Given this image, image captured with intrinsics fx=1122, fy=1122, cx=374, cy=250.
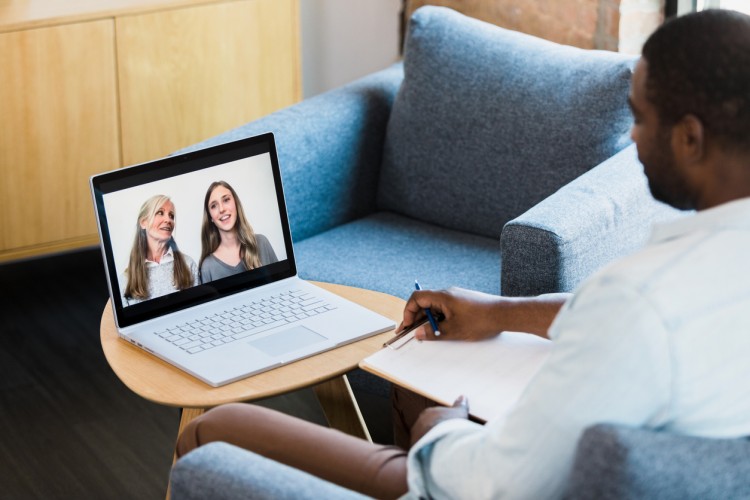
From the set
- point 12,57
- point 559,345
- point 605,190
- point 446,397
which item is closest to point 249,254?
point 446,397

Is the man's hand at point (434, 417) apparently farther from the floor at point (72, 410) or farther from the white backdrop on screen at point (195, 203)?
the floor at point (72, 410)

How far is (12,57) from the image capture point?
306 cm

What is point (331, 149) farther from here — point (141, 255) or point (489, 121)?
point (141, 255)

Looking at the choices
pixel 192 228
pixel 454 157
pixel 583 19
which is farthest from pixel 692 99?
pixel 583 19

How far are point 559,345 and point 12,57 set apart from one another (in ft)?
7.57

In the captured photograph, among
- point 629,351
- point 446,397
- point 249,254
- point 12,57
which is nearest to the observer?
point 629,351

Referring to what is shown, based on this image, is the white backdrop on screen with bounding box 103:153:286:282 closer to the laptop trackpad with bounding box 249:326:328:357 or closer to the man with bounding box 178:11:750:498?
the laptop trackpad with bounding box 249:326:328:357

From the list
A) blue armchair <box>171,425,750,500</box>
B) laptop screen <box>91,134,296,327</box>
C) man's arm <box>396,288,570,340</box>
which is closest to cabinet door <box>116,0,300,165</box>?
laptop screen <box>91,134,296,327</box>

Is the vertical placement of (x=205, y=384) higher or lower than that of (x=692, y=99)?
lower

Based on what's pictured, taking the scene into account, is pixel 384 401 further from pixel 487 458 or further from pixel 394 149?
pixel 487 458

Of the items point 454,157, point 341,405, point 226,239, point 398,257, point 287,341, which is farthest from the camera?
point 454,157

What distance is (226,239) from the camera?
6.40 ft

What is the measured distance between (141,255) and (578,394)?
0.94 m

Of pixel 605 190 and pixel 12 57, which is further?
pixel 12 57
